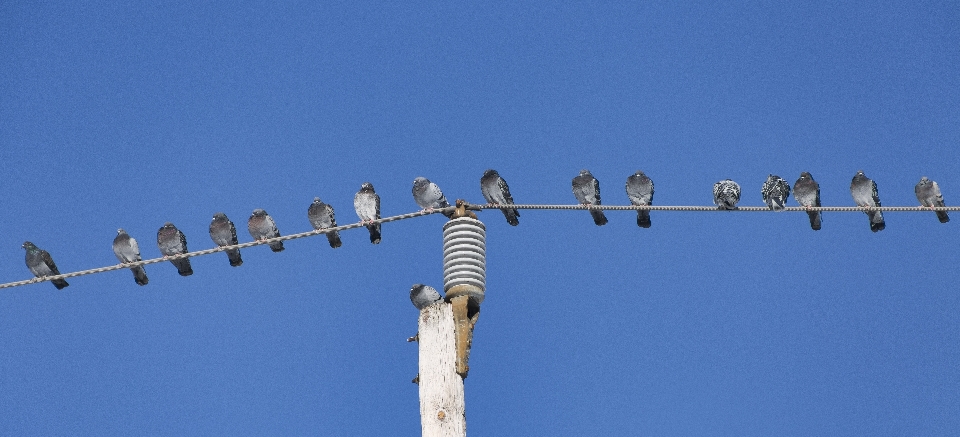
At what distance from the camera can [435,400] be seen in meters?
8.07

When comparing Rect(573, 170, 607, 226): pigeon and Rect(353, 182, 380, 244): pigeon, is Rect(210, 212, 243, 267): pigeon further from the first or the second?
Rect(573, 170, 607, 226): pigeon

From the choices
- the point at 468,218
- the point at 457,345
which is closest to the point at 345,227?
the point at 468,218

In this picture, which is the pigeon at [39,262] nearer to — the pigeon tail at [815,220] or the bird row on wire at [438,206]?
the bird row on wire at [438,206]

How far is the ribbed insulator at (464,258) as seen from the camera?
8828 mm

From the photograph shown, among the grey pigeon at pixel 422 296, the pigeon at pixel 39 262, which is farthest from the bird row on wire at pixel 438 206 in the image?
the grey pigeon at pixel 422 296

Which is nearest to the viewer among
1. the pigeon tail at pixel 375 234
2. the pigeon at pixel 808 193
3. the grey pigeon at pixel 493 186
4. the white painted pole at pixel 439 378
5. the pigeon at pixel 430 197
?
the white painted pole at pixel 439 378

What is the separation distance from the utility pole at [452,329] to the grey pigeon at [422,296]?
0.09m

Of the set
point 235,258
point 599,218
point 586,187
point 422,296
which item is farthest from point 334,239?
point 586,187

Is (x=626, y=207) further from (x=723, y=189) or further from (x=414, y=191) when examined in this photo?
(x=414, y=191)

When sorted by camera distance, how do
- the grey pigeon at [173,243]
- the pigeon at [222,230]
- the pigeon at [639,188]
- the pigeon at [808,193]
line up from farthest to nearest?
the pigeon at [222,230]
the pigeon at [639,188]
the pigeon at [808,193]
the grey pigeon at [173,243]

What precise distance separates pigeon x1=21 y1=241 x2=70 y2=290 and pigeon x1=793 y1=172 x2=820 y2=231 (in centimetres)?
721

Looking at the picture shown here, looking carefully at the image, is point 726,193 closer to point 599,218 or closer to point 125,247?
point 599,218

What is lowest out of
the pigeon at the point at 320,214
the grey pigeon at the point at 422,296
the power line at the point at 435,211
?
the grey pigeon at the point at 422,296

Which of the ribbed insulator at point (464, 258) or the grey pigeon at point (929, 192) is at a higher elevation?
the grey pigeon at point (929, 192)
